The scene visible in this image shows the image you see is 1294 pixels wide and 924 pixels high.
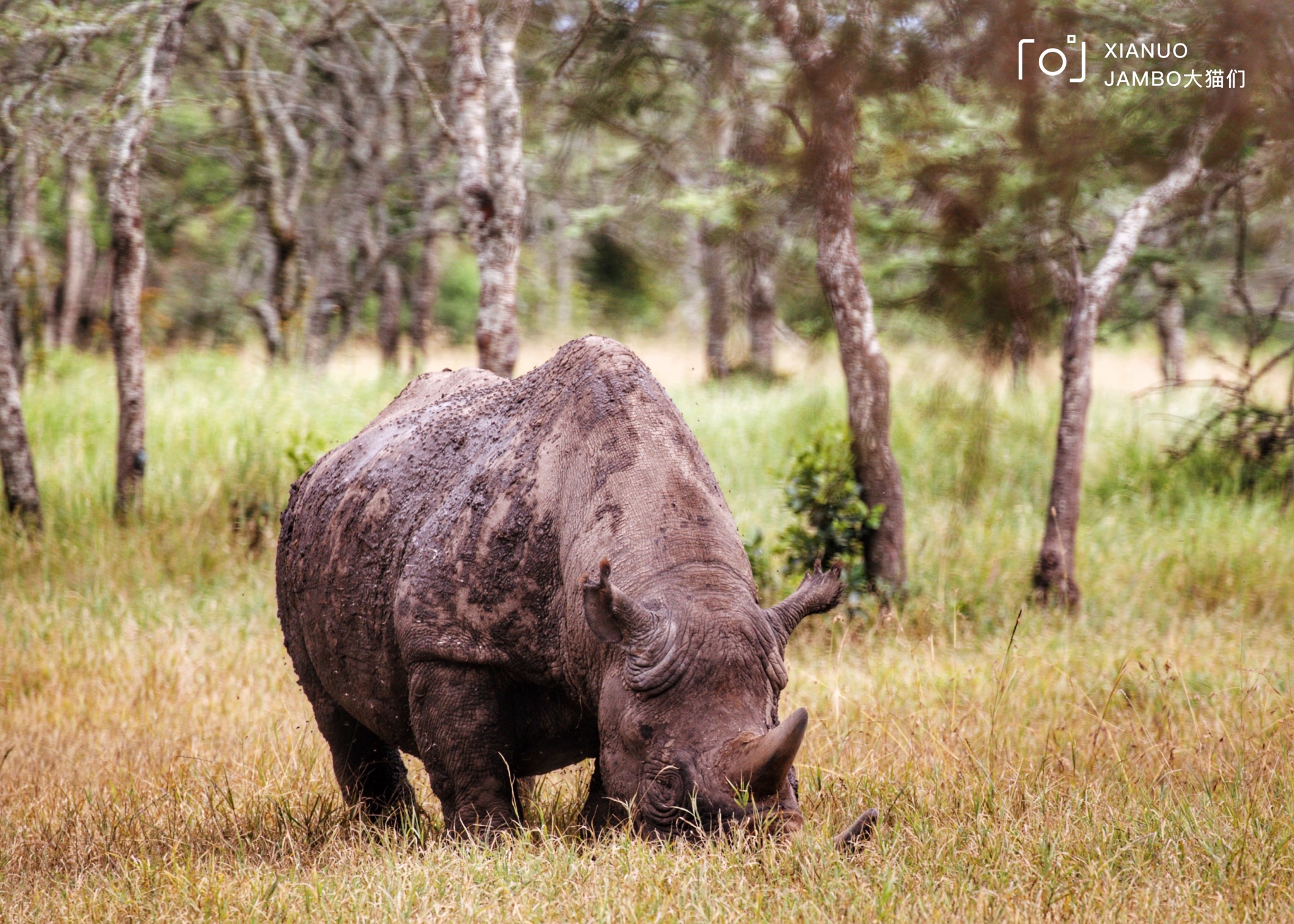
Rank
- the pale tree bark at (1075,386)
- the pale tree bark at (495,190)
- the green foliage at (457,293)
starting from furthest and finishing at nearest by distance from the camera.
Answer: the green foliage at (457,293) < the pale tree bark at (495,190) < the pale tree bark at (1075,386)

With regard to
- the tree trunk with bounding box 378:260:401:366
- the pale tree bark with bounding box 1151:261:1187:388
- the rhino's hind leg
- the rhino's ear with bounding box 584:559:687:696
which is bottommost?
the rhino's hind leg

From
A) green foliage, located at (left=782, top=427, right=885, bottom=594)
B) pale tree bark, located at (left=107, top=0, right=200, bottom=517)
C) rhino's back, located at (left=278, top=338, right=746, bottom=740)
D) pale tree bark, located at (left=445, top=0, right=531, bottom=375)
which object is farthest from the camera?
pale tree bark, located at (left=107, top=0, right=200, bottom=517)

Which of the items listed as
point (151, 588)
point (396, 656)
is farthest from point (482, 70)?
point (396, 656)

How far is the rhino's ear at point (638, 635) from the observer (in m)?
3.56

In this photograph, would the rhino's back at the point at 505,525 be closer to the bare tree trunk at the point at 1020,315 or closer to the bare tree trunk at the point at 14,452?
the bare tree trunk at the point at 1020,315

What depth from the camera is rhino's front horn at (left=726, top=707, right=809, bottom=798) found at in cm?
325

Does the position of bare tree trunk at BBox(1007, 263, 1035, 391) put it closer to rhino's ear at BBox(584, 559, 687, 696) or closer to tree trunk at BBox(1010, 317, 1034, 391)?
tree trunk at BBox(1010, 317, 1034, 391)

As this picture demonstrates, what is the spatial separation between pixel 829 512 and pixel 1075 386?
73.0 inches

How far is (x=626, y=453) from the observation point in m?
4.06

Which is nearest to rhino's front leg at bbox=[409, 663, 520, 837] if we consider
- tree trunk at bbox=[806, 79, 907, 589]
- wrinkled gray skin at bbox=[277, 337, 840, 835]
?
wrinkled gray skin at bbox=[277, 337, 840, 835]

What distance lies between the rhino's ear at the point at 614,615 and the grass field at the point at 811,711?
59cm

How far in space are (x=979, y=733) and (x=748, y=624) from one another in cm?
256

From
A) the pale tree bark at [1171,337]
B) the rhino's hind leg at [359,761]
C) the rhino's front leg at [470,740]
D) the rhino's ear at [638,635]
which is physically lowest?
the rhino's hind leg at [359,761]

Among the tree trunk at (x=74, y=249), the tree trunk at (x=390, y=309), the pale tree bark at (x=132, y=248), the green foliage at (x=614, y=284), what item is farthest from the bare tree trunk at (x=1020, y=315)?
the green foliage at (x=614, y=284)
